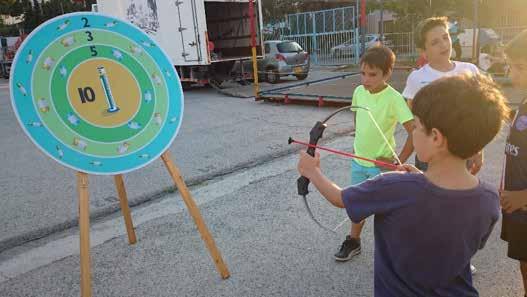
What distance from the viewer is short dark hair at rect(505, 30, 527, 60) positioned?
2061 millimetres

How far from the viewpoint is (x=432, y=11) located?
1789 cm

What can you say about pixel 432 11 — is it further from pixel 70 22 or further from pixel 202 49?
pixel 70 22

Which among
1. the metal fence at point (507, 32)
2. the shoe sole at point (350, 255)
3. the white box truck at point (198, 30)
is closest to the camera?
the shoe sole at point (350, 255)

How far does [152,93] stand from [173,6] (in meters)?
10.9

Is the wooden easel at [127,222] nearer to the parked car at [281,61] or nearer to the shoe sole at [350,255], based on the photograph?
the shoe sole at [350,255]

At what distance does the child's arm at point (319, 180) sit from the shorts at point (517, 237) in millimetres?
1135

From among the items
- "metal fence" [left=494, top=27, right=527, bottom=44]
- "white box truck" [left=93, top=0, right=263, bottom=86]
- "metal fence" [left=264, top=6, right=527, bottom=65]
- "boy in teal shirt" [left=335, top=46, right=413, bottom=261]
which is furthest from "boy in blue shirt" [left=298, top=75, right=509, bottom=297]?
"metal fence" [left=264, top=6, right=527, bottom=65]

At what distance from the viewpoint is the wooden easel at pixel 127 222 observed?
2.55 meters

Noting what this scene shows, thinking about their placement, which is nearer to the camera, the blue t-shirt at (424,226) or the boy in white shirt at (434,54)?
the blue t-shirt at (424,226)

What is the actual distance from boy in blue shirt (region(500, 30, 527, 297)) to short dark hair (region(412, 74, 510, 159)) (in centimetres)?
91

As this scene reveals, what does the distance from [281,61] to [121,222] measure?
12047mm

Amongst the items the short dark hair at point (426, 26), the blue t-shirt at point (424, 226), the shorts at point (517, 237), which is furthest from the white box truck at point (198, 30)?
the blue t-shirt at point (424, 226)

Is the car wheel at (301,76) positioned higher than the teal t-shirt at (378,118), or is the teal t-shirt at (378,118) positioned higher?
the teal t-shirt at (378,118)

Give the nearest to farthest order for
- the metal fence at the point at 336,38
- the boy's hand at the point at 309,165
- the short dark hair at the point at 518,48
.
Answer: the boy's hand at the point at 309,165 → the short dark hair at the point at 518,48 → the metal fence at the point at 336,38
